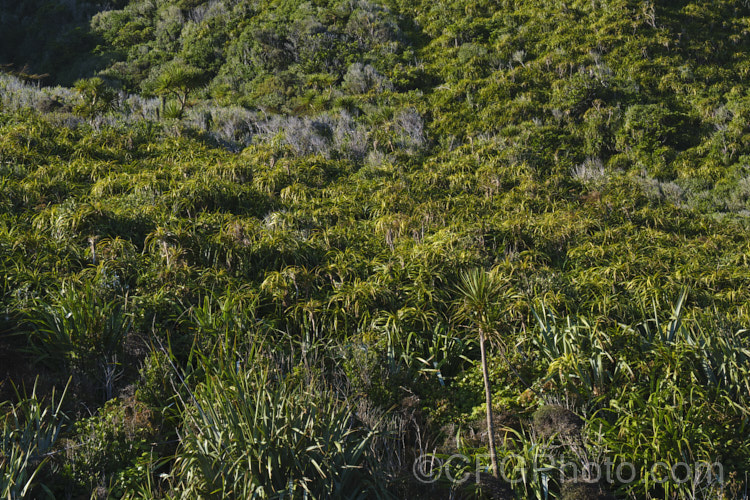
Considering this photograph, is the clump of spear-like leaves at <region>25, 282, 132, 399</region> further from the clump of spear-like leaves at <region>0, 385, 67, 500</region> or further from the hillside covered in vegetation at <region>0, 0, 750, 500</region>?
the clump of spear-like leaves at <region>0, 385, 67, 500</region>

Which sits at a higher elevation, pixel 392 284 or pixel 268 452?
pixel 268 452

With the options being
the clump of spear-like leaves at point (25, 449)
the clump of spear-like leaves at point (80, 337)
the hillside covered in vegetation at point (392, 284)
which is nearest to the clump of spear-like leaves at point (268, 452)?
the hillside covered in vegetation at point (392, 284)

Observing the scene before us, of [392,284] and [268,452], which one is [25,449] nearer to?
[268,452]

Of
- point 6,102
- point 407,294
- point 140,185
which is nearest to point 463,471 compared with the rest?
point 407,294

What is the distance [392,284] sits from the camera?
18.5ft

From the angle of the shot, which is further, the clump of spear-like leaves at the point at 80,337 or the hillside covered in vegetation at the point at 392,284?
the clump of spear-like leaves at the point at 80,337

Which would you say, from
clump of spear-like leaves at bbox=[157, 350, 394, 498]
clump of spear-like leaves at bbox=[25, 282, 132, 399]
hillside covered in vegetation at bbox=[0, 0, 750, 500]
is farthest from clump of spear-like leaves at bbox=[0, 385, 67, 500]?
clump of spear-like leaves at bbox=[157, 350, 394, 498]

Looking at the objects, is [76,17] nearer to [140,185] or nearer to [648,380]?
[140,185]

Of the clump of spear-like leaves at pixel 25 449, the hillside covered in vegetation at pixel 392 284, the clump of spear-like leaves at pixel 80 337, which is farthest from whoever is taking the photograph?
the clump of spear-like leaves at pixel 80 337

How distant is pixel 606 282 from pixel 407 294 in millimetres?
2602

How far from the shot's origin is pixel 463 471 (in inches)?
121

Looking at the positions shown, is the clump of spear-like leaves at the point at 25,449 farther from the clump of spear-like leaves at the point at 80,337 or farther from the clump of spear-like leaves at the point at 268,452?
the clump of spear-like leaves at the point at 268,452

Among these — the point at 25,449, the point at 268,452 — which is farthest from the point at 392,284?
the point at 25,449

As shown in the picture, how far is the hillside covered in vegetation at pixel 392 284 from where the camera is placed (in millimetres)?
2893
